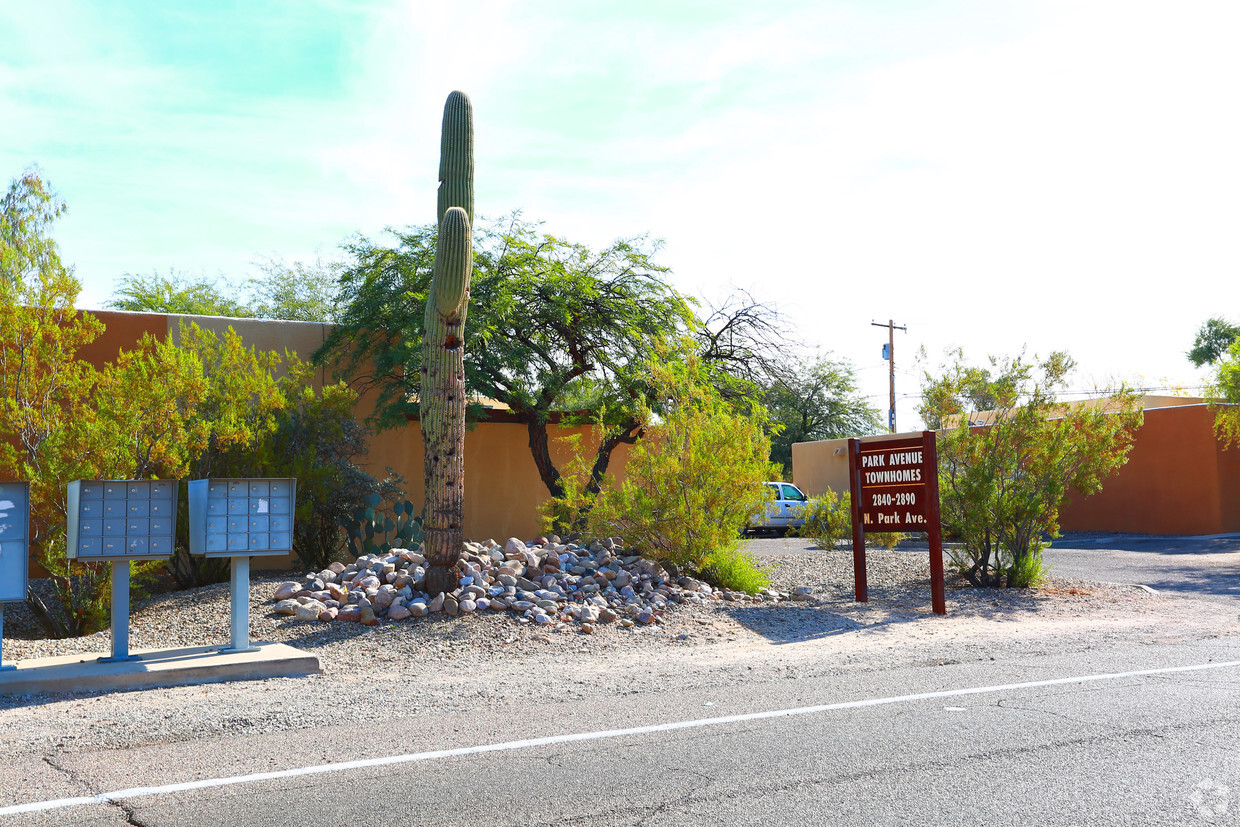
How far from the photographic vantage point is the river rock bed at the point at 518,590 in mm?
10344

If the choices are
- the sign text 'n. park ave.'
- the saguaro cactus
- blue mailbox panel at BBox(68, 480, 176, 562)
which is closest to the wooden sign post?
the sign text 'n. park ave.'

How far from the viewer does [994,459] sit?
13.6 metres

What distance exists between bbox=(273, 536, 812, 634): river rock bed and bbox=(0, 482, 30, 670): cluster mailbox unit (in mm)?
2760

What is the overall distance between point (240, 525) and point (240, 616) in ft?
2.75

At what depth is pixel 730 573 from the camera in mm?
12570

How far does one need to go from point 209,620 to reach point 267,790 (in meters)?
6.26

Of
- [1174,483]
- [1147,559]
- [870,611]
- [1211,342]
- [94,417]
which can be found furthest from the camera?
[1211,342]

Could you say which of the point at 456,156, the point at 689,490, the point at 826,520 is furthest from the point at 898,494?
the point at 456,156

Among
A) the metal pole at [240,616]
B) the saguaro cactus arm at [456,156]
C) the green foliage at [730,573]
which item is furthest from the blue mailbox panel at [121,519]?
the green foliage at [730,573]

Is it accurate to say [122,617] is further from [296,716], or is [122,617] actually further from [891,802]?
[891,802]

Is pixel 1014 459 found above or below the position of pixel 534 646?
above

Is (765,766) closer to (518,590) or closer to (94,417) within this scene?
(518,590)

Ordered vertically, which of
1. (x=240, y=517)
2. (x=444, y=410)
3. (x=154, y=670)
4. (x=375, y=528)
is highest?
(x=444, y=410)

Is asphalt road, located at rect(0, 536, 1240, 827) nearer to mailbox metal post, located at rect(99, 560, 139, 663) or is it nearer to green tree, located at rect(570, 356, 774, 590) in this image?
mailbox metal post, located at rect(99, 560, 139, 663)
